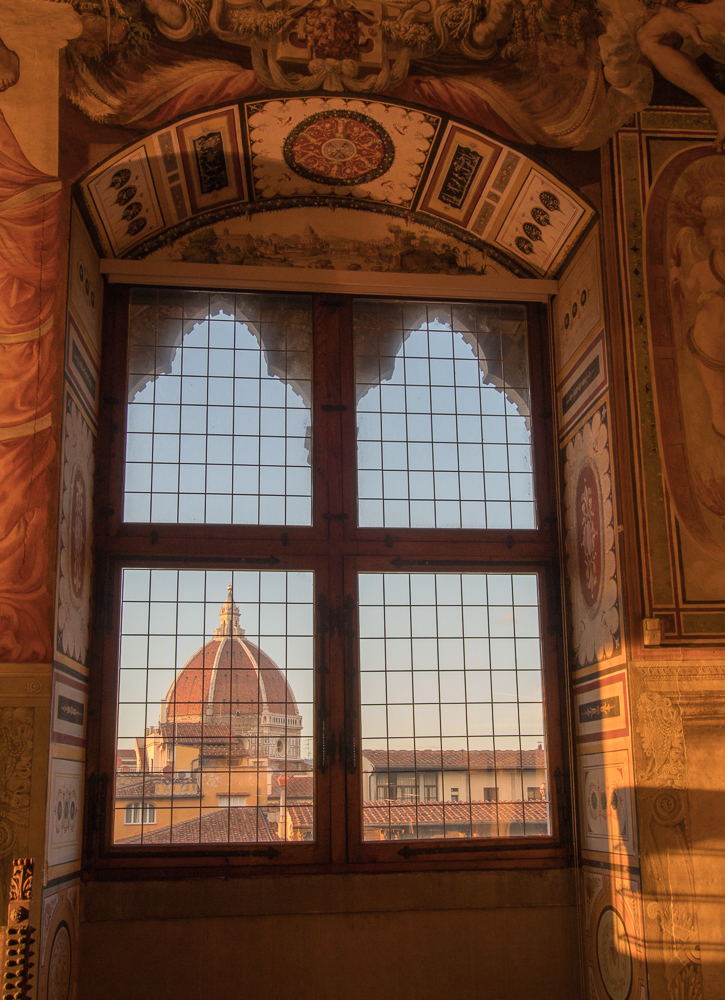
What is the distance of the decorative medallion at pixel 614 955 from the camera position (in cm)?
612

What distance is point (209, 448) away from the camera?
7586 mm

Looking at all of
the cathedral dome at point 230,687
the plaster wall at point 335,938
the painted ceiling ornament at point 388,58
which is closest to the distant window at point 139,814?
the plaster wall at point 335,938

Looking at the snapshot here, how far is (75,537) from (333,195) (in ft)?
10.6

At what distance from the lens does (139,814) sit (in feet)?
22.4

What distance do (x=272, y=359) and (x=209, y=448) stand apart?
0.83 metres

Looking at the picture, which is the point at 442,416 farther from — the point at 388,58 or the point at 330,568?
the point at 388,58

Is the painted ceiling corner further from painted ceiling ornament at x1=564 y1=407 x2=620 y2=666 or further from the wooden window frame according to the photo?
painted ceiling ornament at x1=564 y1=407 x2=620 y2=666

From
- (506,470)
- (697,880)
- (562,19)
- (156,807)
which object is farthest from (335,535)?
(562,19)

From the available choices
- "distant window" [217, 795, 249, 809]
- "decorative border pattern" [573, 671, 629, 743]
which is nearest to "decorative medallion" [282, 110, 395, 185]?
"decorative border pattern" [573, 671, 629, 743]

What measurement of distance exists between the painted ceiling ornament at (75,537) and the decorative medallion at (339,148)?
95.2 inches

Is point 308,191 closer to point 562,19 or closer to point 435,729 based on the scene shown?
point 562,19

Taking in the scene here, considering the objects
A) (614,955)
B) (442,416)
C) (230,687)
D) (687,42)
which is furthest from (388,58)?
(614,955)

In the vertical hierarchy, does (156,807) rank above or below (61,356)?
below

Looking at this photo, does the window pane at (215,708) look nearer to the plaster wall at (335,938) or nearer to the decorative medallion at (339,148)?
the plaster wall at (335,938)
